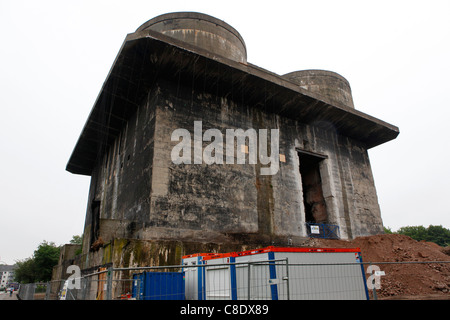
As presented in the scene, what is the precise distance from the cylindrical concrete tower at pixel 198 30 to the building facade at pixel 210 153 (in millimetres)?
54

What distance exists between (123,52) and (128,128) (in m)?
5.21

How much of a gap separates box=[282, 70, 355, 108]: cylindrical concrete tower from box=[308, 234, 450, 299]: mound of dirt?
30.8 feet

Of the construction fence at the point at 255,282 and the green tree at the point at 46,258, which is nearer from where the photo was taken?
the construction fence at the point at 255,282

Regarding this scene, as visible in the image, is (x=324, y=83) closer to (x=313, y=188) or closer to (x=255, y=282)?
(x=313, y=188)

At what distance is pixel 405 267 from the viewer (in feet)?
40.0

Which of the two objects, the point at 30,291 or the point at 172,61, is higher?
the point at 172,61

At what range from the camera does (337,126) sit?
1911cm

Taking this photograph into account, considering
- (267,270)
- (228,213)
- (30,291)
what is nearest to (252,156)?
(228,213)

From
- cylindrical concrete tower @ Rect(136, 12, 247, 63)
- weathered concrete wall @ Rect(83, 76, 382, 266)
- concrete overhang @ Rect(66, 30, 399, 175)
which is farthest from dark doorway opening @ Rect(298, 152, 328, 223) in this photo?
cylindrical concrete tower @ Rect(136, 12, 247, 63)

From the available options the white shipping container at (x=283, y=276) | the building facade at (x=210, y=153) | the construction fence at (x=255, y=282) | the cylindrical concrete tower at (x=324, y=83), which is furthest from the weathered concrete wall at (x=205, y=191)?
the white shipping container at (x=283, y=276)

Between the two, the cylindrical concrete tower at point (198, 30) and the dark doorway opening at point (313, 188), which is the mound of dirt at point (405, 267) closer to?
the dark doorway opening at point (313, 188)

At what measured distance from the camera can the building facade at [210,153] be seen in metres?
12.2
